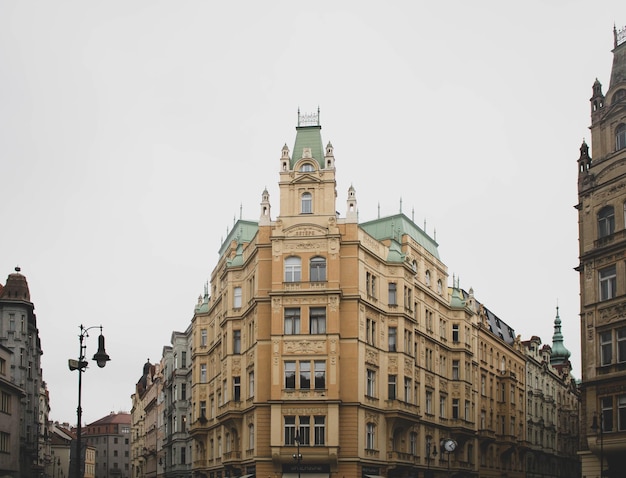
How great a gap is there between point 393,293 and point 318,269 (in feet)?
26.3

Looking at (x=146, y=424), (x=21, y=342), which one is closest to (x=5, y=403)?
(x=21, y=342)

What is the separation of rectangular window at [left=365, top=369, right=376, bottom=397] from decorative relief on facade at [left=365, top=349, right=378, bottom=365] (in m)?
0.63

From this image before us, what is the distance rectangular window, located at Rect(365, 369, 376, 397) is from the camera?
61050 mm

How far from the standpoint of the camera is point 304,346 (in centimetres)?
5881

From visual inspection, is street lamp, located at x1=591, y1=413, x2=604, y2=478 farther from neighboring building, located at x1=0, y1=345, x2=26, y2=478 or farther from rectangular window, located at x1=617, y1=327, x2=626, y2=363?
neighboring building, located at x1=0, y1=345, x2=26, y2=478

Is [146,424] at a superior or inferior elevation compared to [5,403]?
inferior

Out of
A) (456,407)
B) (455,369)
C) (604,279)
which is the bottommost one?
(456,407)

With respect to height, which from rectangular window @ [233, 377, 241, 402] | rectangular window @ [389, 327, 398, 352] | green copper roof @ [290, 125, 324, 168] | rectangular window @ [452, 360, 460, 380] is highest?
green copper roof @ [290, 125, 324, 168]

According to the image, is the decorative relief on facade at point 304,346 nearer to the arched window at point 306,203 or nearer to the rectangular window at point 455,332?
the arched window at point 306,203

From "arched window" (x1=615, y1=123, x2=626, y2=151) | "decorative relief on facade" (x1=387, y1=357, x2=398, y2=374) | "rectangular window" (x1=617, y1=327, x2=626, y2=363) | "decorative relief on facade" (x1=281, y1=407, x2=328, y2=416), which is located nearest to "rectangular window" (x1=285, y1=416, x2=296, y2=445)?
"decorative relief on facade" (x1=281, y1=407, x2=328, y2=416)

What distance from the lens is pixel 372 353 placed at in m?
61.9

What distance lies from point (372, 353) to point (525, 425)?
4035cm

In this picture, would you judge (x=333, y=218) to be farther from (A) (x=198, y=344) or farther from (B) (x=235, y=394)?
(A) (x=198, y=344)

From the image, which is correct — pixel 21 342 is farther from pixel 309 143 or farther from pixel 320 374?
pixel 320 374
